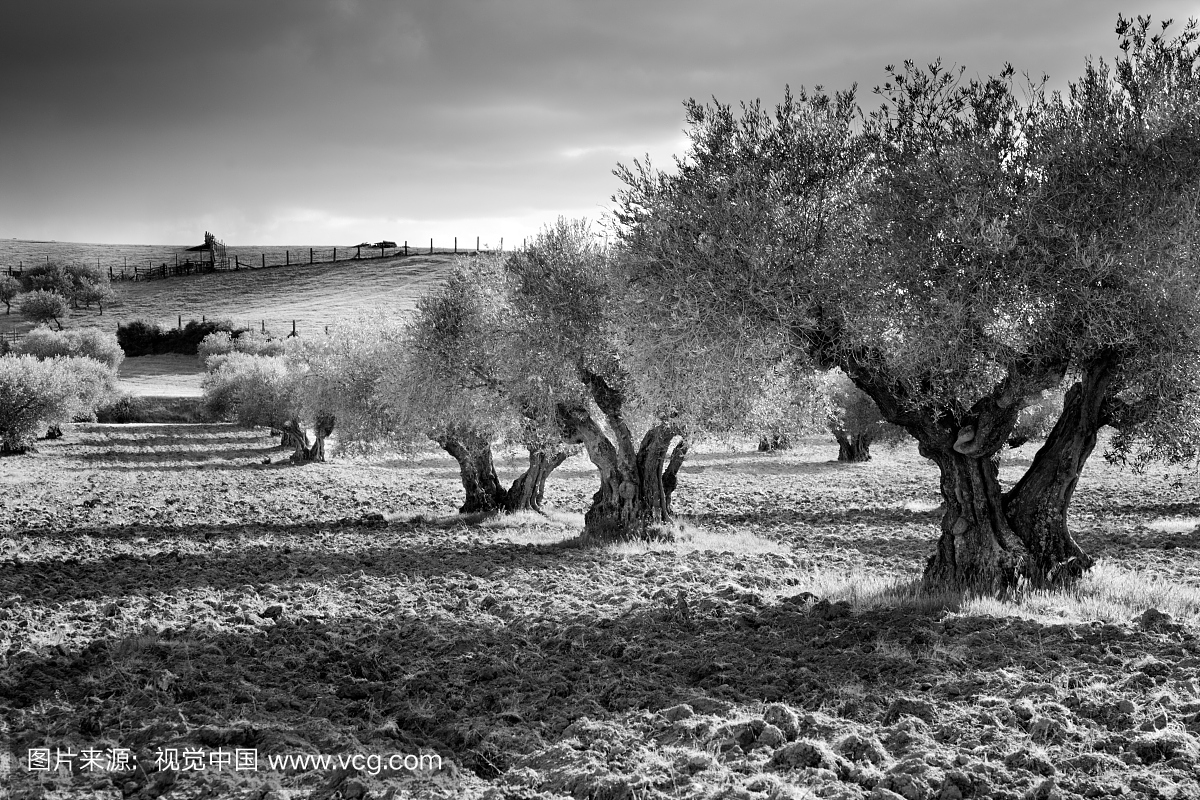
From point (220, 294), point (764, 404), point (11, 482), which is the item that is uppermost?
point (220, 294)

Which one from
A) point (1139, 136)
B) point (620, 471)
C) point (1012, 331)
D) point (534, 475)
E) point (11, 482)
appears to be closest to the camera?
point (1139, 136)

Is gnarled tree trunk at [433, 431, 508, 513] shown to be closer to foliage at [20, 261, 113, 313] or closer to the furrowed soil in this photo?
the furrowed soil

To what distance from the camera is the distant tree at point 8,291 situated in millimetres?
114375

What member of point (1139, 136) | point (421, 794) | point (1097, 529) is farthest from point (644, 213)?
point (1097, 529)

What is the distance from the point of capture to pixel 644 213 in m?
13.6

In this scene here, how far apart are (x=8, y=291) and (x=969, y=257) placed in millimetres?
132682

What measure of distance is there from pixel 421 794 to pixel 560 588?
26.9 ft

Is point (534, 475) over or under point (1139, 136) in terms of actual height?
under

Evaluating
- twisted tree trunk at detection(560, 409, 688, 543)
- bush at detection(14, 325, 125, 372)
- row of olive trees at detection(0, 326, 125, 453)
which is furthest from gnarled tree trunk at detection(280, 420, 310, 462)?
bush at detection(14, 325, 125, 372)

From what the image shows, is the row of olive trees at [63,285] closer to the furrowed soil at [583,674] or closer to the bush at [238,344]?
the bush at [238,344]

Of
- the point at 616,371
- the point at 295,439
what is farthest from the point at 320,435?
the point at 616,371

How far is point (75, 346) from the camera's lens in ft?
261

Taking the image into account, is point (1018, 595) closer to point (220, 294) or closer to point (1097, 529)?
point (1097, 529)

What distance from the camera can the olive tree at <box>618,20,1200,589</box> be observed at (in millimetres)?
10758
